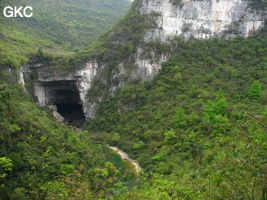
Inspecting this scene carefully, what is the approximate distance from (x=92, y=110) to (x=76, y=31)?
27.0 metres

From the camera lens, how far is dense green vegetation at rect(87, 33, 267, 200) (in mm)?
11406

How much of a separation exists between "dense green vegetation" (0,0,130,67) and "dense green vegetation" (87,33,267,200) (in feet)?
47.6

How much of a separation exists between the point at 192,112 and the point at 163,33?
58.3 feet

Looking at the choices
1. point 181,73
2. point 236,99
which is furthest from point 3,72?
point 236,99

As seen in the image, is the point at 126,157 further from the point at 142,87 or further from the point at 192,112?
the point at 142,87

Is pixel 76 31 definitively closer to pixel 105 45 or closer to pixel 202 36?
pixel 105 45

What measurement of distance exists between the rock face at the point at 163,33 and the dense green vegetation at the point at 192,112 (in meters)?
1.77

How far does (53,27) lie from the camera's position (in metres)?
59.7

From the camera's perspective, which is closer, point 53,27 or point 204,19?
point 204,19

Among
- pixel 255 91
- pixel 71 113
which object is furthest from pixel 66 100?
pixel 255 91

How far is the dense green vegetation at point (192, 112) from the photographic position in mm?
11406

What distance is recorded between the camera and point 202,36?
145 feet

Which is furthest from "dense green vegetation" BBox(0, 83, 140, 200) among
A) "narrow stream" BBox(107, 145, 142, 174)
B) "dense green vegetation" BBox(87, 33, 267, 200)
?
"dense green vegetation" BBox(87, 33, 267, 200)

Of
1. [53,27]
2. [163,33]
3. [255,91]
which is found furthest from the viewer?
[53,27]
